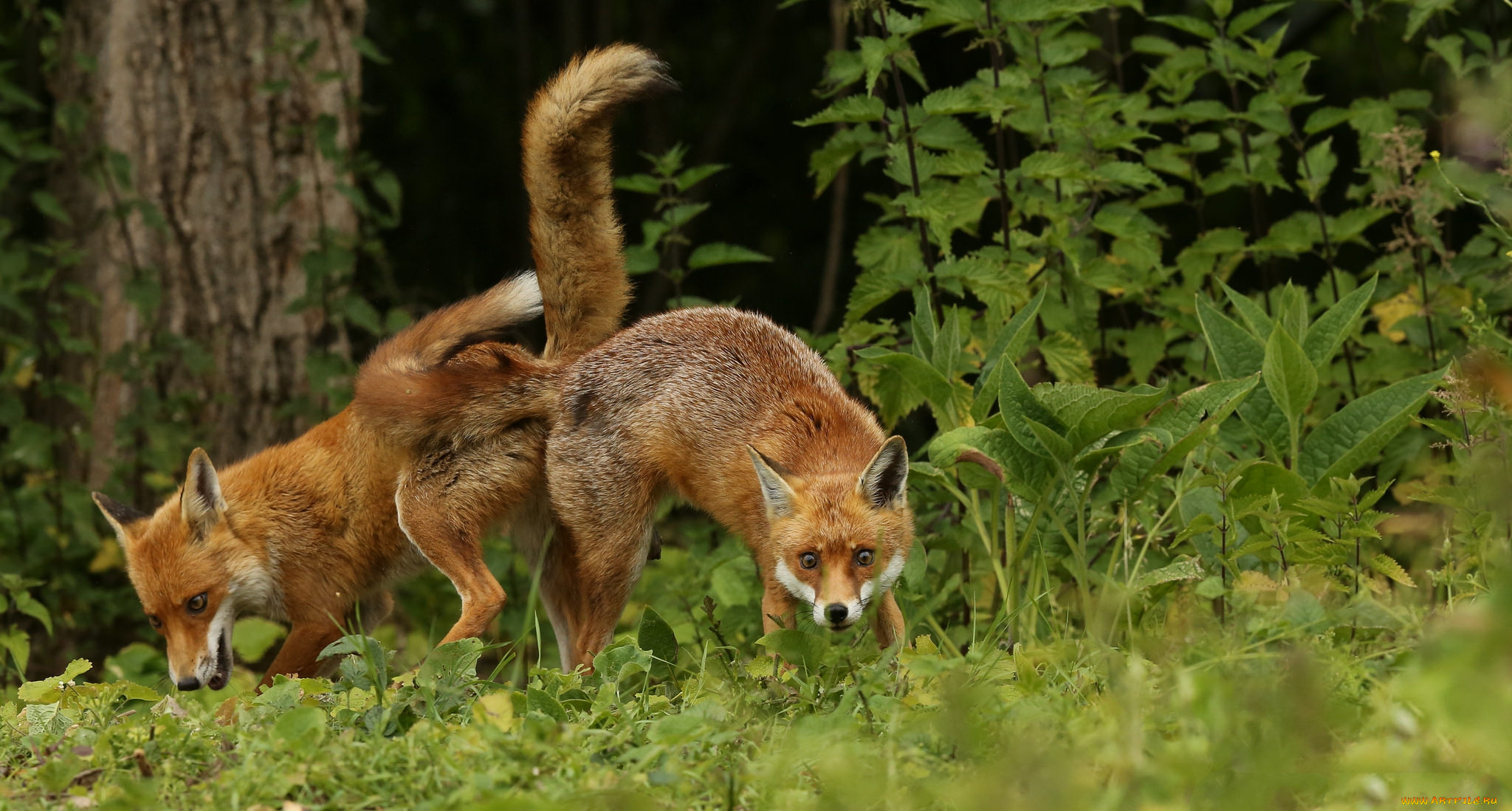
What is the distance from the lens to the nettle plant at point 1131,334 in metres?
3.77

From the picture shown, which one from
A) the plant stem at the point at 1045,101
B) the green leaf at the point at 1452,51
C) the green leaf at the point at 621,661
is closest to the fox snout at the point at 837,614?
the green leaf at the point at 621,661

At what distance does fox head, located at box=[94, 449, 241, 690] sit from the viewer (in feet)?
15.3

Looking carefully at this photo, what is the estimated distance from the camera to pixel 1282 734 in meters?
2.19

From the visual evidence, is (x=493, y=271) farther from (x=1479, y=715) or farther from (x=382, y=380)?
(x=1479, y=715)

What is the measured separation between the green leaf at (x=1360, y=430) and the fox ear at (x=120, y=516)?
4.12m

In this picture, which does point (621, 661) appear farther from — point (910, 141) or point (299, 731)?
point (910, 141)

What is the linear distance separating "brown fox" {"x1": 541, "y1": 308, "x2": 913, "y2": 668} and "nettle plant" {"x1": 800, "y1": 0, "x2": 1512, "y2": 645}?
8.8 inches

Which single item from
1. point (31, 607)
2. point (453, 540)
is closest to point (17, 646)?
point (31, 607)

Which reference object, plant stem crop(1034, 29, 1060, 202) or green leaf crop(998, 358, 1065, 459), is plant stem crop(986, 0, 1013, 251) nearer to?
plant stem crop(1034, 29, 1060, 202)

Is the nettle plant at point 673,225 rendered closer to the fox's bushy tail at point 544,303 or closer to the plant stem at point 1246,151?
the fox's bushy tail at point 544,303

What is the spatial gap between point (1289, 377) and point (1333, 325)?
1.19ft

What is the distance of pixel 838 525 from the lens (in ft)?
13.2

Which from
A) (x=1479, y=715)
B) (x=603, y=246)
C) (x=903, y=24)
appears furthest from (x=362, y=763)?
(x=903, y=24)

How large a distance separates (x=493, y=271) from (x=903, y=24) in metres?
5.91
